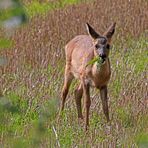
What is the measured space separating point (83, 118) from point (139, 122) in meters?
0.98

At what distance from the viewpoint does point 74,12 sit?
15898 mm

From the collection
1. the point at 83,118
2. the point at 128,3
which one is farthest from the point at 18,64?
the point at 128,3

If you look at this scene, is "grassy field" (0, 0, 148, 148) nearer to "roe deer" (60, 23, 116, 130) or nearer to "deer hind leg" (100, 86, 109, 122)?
"deer hind leg" (100, 86, 109, 122)

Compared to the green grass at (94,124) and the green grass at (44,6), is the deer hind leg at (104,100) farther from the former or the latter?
the green grass at (44,6)

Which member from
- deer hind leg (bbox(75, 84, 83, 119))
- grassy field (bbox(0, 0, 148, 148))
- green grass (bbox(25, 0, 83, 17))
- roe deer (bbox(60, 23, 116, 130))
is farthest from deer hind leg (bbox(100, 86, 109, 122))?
green grass (bbox(25, 0, 83, 17))

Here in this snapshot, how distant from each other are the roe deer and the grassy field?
23 cm

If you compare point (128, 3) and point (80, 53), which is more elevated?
point (80, 53)

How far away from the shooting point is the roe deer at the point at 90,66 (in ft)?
29.0

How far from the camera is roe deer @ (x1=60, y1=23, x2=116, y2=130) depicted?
8836 millimetres

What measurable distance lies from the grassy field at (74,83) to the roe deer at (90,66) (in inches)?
9.2

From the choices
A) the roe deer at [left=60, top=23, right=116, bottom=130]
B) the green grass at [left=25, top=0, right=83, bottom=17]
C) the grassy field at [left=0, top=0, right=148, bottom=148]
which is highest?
the roe deer at [left=60, top=23, right=116, bottom=130]

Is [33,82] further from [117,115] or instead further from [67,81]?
[117,115]

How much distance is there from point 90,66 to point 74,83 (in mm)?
2038

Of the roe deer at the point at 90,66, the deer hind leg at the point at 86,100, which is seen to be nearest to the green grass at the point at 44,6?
the roe deer at the point at 90,66
